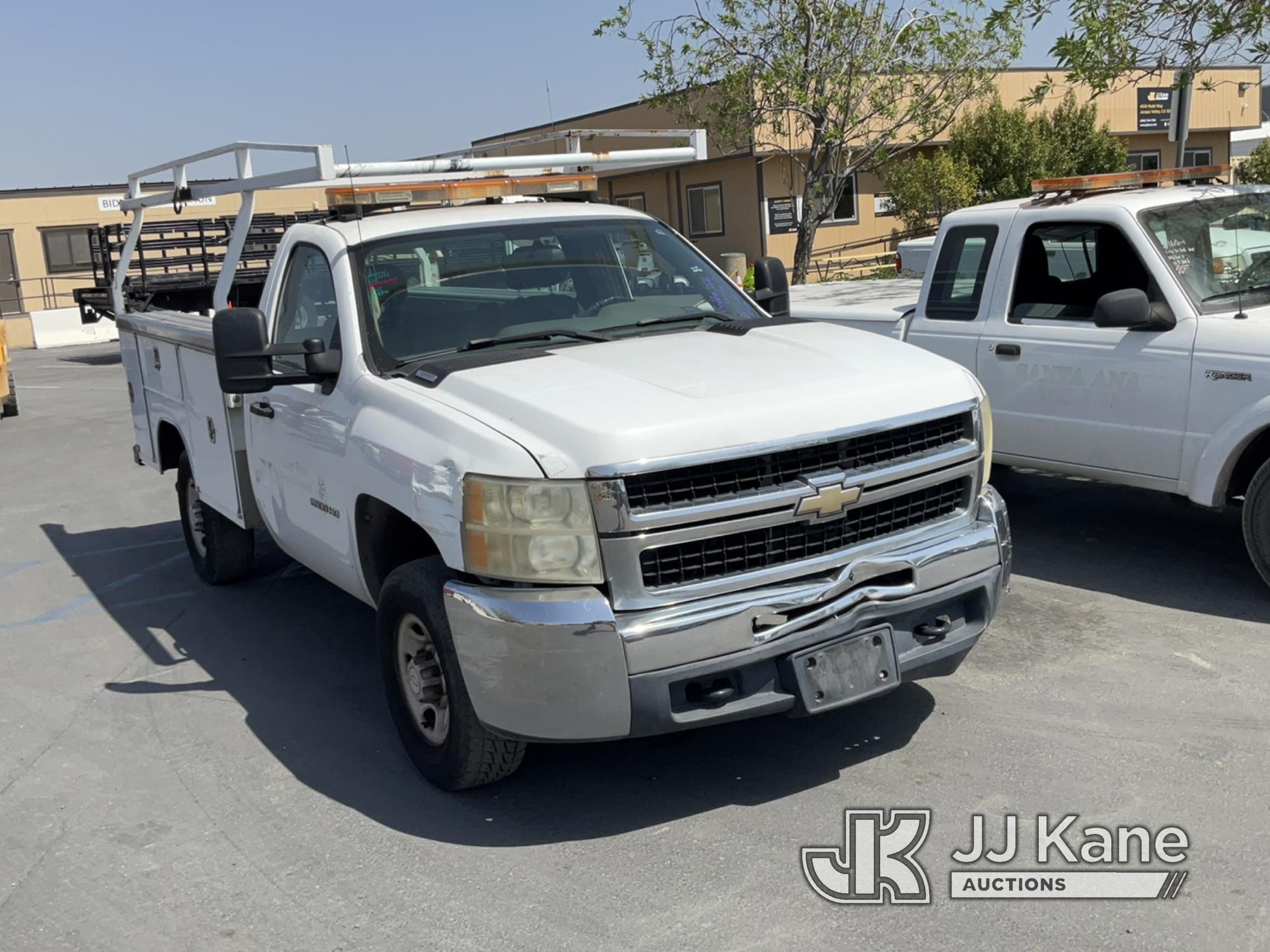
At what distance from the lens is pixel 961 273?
24.0ft

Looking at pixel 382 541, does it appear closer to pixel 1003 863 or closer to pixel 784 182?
pixel 1003 863

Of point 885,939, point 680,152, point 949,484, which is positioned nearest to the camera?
point 885,939

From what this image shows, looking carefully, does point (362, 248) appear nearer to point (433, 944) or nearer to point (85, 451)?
point (433, 944)

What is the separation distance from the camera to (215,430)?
6.49m

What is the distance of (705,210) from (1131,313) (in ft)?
81.6

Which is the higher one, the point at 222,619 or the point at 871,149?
the point at 871,149

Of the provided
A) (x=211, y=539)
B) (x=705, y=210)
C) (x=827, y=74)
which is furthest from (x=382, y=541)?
(x=705, y=210)

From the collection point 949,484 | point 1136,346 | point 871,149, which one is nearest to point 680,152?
point 1136,346

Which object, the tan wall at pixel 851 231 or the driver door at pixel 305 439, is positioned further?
the tan wall at pixel 851 231

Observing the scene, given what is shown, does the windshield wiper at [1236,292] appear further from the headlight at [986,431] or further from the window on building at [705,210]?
the window on building at [705,210]

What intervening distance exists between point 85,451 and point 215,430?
7.90 m

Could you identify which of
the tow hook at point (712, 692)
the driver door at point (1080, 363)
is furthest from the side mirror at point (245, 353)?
the driver door at point (1080, 363)

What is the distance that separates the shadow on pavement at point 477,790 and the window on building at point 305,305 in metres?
1.48

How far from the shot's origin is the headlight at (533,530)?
3885mm
